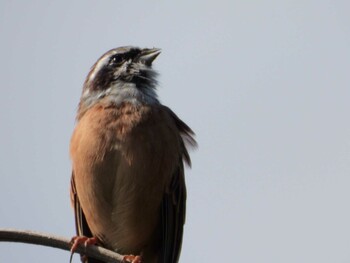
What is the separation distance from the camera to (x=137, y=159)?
7305 millimetres

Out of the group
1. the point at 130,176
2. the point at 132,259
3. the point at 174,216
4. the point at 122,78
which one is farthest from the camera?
the point at 122,78

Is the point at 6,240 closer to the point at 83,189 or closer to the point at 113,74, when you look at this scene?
the point at 83,189

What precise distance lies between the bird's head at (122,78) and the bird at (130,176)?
2 centimetres

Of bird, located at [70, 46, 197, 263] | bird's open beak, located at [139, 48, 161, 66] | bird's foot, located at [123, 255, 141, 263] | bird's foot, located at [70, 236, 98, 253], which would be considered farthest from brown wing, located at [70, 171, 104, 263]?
bird's open beak, located at [139, 48, 161, 66]

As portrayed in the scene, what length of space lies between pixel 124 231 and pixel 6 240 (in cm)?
279

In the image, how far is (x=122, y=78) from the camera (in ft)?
27.1

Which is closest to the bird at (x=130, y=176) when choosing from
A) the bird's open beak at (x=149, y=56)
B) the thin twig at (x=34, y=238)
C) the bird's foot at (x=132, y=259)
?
the bird's foot at (x=132, y=259)

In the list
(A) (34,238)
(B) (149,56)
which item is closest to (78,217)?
(B) (149,56)

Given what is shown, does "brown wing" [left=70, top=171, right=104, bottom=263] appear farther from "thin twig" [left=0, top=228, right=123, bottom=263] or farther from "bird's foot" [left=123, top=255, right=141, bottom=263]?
"thin twig" [left=0, top=228, right=123, bottom=263]

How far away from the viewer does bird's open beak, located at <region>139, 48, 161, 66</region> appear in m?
8.43

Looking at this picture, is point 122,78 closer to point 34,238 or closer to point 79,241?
point 79,241

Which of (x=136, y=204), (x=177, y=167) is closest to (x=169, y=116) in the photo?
(x=177, y=167)

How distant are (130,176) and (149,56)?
5.71 feet

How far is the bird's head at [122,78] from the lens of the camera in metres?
7.96
